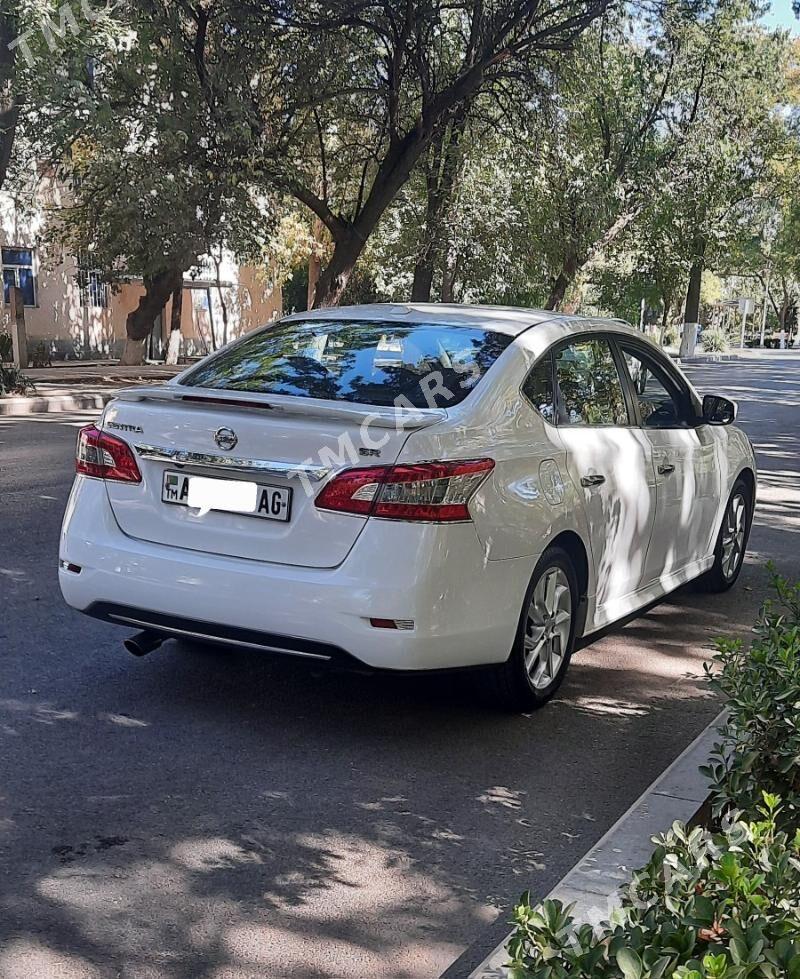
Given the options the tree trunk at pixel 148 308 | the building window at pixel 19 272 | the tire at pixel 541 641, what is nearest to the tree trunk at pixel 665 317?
the tree trunk at pixel 148 308

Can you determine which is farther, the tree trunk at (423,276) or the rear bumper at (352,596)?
the tree trunk at (423,276)

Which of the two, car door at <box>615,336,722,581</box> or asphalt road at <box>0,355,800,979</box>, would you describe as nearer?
asphalt road at <box>0,355,800,979</box>

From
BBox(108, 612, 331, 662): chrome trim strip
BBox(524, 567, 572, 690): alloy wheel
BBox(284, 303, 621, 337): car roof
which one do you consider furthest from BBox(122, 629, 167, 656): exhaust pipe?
BBox(284, 303, 621, 337): car roof

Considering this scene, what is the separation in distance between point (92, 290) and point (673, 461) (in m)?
30.6

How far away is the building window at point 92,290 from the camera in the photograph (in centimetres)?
3112

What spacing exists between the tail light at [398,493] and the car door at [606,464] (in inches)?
35.0

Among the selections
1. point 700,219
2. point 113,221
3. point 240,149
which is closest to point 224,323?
point 700,219

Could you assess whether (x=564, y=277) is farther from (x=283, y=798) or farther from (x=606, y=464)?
(x=283, y=798)

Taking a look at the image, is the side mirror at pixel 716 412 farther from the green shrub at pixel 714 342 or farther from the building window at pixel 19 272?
the green shrub at pixel 714 342

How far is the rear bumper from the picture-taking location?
429 cm

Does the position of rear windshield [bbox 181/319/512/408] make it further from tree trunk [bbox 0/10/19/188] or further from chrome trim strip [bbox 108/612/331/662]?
tree trunk [bbox 0/10/19/188]

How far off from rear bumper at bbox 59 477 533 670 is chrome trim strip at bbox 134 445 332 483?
294 millimetres

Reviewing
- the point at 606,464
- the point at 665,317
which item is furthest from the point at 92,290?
the point at 606,464

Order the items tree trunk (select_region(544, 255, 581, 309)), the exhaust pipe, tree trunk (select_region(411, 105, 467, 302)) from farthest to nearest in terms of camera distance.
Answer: tree trunk (select_region(544, 255, 581, 309)) → tree trunk (select_region(411, 105, 467, 302)) → the exhaust pipe
